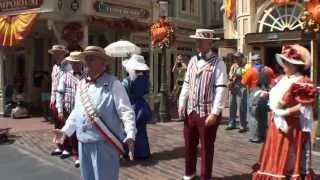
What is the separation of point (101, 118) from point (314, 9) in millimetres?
4870

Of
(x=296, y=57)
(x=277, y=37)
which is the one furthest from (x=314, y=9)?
(x=277, y=37)

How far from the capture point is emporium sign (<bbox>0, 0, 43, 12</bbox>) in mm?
16969

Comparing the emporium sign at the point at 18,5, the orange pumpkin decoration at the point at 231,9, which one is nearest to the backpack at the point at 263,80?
the emporium sign at the point at 18,5

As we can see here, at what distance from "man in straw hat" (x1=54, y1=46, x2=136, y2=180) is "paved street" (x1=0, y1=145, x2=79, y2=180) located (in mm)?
3157

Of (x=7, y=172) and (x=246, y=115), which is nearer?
(x=7, y=172)

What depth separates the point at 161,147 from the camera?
1100cm

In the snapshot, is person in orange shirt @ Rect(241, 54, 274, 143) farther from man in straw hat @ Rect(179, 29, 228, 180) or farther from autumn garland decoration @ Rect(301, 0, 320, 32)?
man in straw hat @ Rect(179, 29, 228, 180)

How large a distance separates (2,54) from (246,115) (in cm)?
932

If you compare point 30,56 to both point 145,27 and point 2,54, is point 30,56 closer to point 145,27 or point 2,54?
point 2,54

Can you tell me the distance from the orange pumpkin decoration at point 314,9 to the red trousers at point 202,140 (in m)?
2.71

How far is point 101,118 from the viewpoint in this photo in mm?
5336

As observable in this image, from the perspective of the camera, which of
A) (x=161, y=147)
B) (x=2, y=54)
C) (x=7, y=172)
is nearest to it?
(x=7, y=172)

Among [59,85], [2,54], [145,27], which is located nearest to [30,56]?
[2,54]

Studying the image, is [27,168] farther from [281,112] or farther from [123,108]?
[281,112]
